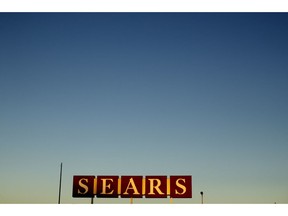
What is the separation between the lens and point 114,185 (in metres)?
42.5

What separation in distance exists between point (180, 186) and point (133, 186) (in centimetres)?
600

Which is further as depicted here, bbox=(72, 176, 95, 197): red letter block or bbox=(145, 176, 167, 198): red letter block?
bbox=(72, 176, 95, 197): red letter block

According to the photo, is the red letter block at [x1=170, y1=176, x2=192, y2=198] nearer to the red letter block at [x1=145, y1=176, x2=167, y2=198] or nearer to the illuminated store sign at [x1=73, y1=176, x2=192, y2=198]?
the illuminated store sign at [x1=73, y1=176, x2=192, y2=198]

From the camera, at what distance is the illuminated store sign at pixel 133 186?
41938 mm

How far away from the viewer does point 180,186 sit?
1662 inches

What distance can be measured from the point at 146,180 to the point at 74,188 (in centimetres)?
932

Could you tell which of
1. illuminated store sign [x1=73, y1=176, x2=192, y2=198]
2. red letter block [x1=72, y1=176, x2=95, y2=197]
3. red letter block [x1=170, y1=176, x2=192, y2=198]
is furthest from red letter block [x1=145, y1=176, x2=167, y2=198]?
red letter block [x1=72, y1=176, x2=95, y2=197]

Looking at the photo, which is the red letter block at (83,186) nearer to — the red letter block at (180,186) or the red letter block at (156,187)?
the red letter block at (156,187)

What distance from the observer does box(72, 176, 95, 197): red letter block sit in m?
42.4

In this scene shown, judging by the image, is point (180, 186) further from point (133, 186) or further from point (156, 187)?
point (133, 186)

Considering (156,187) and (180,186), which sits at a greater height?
(180,186)

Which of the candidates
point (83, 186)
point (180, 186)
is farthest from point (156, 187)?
point (83, 186)
